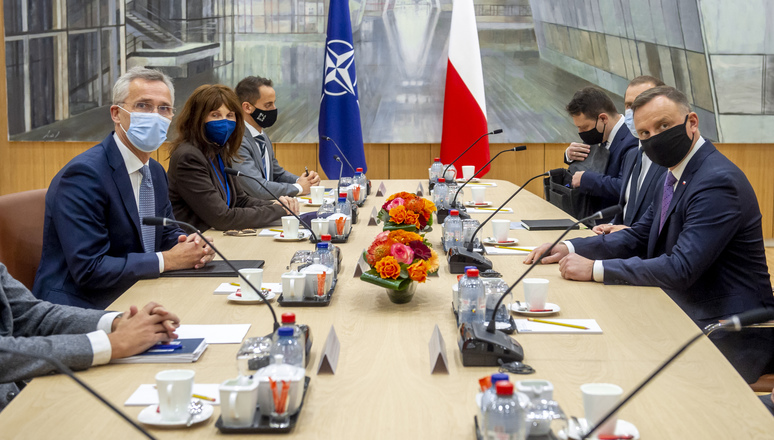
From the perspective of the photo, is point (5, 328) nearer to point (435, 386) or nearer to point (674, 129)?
point (435, 386)

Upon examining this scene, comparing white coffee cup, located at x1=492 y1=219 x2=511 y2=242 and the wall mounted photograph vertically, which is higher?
the wall mounted photograph

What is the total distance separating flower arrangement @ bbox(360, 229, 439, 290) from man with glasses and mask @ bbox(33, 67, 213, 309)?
787 mm

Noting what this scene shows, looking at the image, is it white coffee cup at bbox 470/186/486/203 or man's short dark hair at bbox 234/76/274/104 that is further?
man's short dark hair at bbox 234/76/274/104

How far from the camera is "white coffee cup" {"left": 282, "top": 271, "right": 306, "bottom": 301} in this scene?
2051 mm

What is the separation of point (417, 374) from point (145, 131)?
1.60 metres

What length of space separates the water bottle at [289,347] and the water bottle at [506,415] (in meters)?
0.40

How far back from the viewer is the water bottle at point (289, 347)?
1.39 metres

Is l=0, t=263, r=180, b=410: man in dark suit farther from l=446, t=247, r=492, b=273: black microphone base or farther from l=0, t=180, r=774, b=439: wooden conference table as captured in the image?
l=446, t=247, r=492, b=273: black microphone base

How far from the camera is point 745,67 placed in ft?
20.5

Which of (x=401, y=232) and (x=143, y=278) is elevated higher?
(x=401, y=232)

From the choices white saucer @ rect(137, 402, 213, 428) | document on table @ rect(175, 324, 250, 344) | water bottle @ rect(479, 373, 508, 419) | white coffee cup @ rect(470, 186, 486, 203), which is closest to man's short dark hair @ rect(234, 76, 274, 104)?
white coffee cup @ rect(470, 186, 486, 203)

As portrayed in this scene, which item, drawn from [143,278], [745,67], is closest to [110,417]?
[143,278]

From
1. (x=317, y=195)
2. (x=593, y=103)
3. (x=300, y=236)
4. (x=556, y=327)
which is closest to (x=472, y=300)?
(x=556, y=327)

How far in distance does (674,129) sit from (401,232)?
1.23 meters
